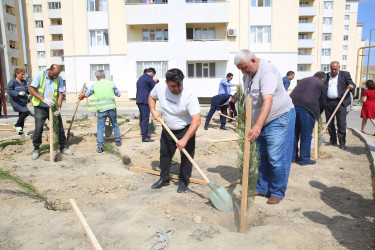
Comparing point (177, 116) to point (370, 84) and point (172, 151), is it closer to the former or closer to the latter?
point (172, 151)

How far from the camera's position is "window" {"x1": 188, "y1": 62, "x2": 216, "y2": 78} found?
22391 mm

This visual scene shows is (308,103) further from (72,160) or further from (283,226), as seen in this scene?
(72,160)

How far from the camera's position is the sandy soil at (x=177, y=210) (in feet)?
9.01

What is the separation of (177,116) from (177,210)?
4.33 feet

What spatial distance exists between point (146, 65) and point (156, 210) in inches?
757

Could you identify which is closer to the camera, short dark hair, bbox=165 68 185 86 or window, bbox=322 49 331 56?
short dark hair, bbox=165 68 185 86

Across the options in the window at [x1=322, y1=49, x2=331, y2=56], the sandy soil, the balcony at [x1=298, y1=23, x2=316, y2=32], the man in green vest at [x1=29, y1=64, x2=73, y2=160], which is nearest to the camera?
the sandy soil

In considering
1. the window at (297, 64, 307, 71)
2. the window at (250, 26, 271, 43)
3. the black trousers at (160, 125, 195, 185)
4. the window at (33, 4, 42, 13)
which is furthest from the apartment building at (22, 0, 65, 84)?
the black trousers at (160, 125, 195, 185)

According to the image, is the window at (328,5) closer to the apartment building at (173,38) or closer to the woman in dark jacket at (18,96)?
the apartment building at (173,38)

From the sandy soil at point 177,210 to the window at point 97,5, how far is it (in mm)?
19925

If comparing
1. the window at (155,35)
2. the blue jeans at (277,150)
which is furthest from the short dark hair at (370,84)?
the window at (155,35)

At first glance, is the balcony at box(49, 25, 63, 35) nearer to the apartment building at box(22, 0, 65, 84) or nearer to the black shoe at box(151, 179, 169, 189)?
the apartment building at box(22, 0, 65, 84)

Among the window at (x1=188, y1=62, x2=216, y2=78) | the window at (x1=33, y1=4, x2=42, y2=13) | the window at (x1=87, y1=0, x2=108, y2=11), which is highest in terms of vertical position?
the window at (x1=33, y1=4, x2=42, y2=13)

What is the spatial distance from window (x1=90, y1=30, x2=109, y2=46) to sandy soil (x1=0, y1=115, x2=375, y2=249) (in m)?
18.7
